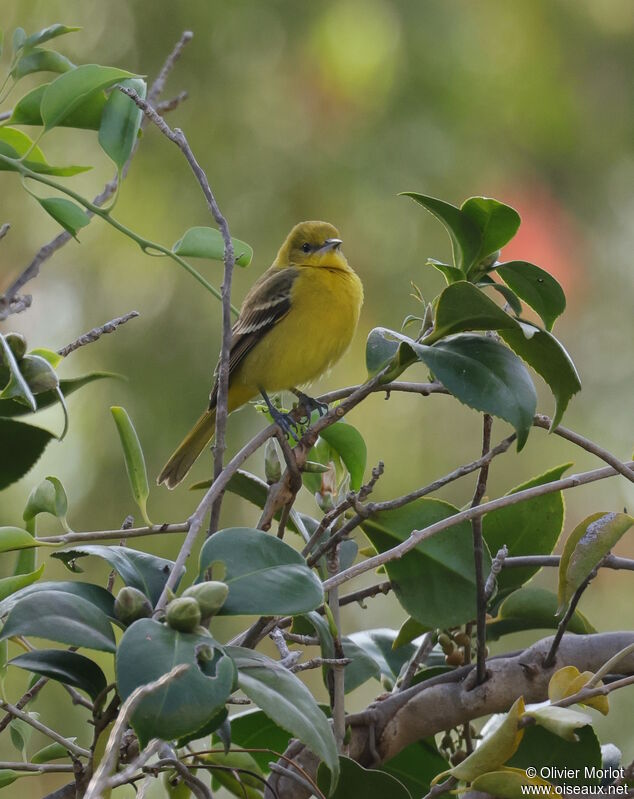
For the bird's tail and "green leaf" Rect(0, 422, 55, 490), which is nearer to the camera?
"green leaf" Rect(0, 422, 55, 490)

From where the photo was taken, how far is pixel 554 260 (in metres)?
3.56

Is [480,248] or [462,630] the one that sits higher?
[480,248]

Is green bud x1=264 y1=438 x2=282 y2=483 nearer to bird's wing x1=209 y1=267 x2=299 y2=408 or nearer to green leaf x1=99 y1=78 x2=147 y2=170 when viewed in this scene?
green leaf x1=99 y1=78 x2=147 y2=170

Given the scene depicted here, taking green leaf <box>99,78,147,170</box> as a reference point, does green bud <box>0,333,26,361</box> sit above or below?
below

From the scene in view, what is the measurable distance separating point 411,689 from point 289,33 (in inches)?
121

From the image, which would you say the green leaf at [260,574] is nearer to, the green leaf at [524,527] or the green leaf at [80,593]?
the green leaf at [80,593]

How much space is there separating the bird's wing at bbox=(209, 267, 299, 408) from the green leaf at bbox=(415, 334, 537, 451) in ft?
5.61

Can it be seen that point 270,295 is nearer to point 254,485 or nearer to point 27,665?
point 254,485

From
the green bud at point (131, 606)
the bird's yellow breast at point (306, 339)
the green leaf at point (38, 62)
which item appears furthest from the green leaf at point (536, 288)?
the bird's yellow breast at point (306, 339)

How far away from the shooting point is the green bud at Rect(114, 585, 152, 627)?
75 cm

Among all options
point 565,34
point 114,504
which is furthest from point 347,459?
point 565,34

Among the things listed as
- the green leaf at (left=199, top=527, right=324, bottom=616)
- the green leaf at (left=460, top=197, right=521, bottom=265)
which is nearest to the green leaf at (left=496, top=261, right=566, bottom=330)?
the green leaf at (left=460, top=197, right=521, bottom=265)

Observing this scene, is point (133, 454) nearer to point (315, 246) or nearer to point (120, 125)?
point (120, 125)

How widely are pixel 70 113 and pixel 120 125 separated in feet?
A: 0.25
